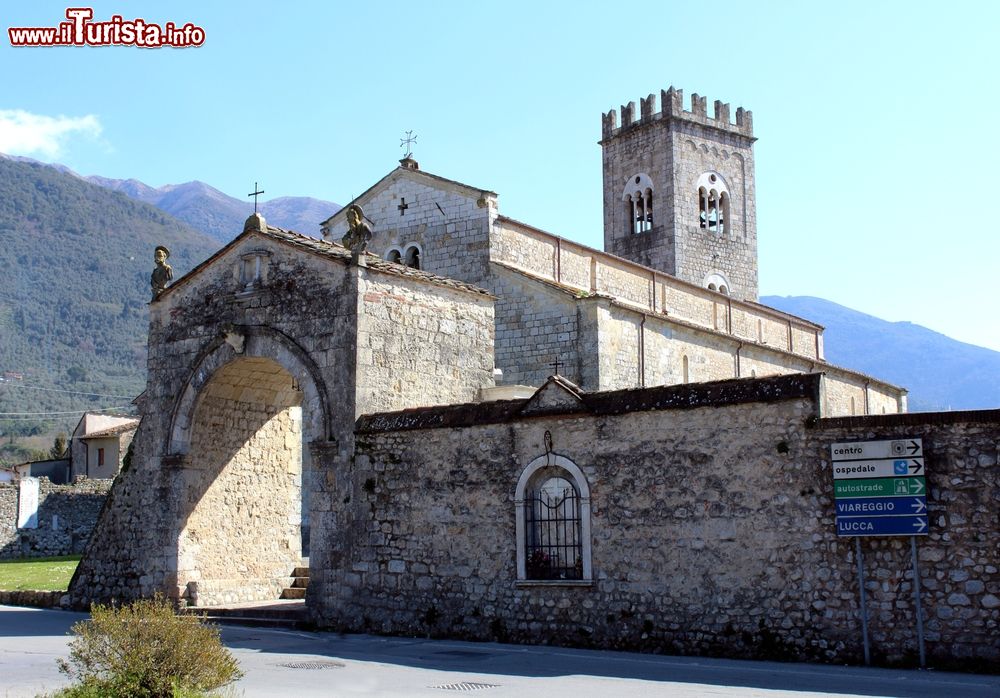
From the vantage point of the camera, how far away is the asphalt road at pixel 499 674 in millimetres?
10492

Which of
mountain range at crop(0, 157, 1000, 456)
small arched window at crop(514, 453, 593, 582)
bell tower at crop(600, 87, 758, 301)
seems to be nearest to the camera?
small arched window at crop(514, 453, 593, 582)

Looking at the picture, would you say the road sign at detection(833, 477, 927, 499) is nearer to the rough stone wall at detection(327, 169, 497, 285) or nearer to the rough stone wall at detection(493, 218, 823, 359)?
the rough stone wall at detection(493, 218, 823, 359)

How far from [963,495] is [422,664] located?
254 inches

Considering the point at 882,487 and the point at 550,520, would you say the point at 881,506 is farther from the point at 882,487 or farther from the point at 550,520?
the point at 550,520

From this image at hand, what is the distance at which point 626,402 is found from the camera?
14.5 meters

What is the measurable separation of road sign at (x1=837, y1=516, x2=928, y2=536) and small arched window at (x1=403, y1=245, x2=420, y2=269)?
20146mm

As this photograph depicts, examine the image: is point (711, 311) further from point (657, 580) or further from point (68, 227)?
point (68, 227)

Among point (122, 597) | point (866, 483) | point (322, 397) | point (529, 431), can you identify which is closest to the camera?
point (866, 483)

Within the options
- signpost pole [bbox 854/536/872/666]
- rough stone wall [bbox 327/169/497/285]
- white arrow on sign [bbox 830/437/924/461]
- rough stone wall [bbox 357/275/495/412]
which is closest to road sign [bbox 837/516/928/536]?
signpost pole [bbox 854/536/872/666]

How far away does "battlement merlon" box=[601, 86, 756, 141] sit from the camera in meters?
48.3

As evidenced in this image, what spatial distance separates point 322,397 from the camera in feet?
59.3

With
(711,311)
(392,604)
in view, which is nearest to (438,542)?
(392,604)

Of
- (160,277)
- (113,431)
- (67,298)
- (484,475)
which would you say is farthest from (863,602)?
(67,298)

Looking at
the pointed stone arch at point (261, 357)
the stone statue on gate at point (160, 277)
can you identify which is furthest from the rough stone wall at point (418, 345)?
the stone statue on gate at point (160, 277)
